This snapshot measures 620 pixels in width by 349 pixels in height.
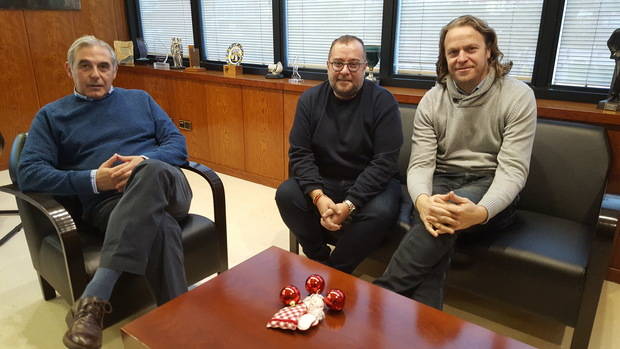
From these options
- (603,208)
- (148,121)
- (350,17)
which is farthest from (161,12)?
(603,208)

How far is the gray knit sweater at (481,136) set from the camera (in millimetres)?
1692

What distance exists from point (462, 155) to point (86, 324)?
5.00 ft

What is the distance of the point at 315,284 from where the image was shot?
4.17 ft

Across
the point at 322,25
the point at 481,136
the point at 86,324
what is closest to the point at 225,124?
the point at 322,25

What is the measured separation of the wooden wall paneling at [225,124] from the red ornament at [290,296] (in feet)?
7.74

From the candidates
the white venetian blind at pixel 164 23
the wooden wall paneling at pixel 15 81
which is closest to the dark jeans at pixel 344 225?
the white venetian blind at pixel 164 23

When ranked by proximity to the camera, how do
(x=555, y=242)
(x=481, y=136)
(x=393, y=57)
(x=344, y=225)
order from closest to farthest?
(x=555, y=242) → (x=481, y=136) → (x=344, y=225) → (x=393, y=57)

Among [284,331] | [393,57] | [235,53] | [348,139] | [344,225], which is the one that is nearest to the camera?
[284,331]

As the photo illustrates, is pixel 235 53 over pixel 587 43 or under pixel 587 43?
under

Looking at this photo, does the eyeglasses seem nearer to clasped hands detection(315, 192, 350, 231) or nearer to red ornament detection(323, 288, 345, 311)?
clasped hands detection(315, 192, 350, 231)

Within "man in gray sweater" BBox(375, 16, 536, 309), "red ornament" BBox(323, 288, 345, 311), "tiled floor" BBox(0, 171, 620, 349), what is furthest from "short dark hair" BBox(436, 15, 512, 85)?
"red ornament" BBox(323, 288, 345, 311)

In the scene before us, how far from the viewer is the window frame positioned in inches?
90.8

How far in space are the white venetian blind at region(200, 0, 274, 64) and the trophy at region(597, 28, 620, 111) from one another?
2298mm

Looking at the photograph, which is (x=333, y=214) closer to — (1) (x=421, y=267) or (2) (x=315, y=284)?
(1) (x=421, y=267)
